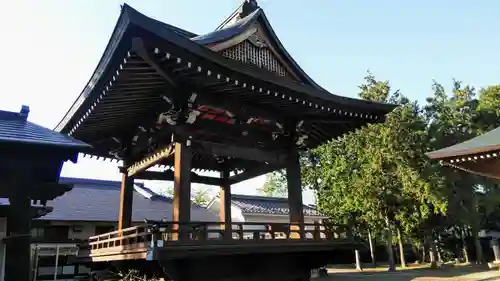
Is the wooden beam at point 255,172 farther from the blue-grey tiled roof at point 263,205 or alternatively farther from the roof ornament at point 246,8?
the blue-grey tiled roof at point 263,205

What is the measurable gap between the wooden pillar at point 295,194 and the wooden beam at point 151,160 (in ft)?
11.1

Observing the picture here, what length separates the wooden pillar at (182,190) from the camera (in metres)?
7.91

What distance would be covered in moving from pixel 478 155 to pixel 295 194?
188 inches

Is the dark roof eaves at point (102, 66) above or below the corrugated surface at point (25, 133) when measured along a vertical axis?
above

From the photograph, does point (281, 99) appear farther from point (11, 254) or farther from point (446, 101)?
point (446, 101)

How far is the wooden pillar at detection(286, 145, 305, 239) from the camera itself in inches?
391

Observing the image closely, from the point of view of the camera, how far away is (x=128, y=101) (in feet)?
30.3

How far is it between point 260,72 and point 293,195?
367 cm

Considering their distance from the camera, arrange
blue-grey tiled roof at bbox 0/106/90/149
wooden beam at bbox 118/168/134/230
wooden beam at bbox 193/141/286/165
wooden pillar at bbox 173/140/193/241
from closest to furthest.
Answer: blue-grey tiled roof at bbox 0/106/90/149
wooden pillar at bbox 173/140/193/241
wooden beam at bbox 193/141/286/165
wooden beam at bbox 118/168/134/230

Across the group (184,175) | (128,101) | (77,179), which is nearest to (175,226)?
(184,175)

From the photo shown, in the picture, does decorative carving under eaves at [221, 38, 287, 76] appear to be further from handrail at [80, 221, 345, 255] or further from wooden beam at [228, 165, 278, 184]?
handrail at [80, 221, 345, 255]

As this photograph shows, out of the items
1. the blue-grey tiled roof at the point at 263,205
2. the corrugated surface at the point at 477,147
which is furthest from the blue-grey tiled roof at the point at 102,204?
the corrugated surface at the point at 477,147

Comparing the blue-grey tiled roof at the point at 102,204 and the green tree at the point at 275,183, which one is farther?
the green tree at the point at 275,183

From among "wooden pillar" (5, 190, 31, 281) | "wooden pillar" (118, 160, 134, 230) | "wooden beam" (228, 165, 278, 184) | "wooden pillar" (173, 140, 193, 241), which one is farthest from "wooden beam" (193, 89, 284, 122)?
"wooden pillar" (5, 190, 31, 281)
